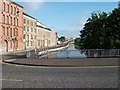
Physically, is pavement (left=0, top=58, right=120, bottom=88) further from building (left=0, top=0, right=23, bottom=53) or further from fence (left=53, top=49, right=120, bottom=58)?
building (left=0, top=0, right=23, bottom=53)

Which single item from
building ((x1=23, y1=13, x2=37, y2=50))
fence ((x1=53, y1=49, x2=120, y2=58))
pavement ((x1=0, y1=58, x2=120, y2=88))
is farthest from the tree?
building ((x1=23, y1=13, x2=37, y2=50))

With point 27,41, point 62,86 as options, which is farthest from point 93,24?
point 27,41

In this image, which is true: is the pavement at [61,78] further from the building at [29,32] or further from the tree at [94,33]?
the building at [29,32]

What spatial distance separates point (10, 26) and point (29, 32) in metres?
22.3

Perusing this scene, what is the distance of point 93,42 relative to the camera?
42188 mm

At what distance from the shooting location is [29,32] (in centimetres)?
9119

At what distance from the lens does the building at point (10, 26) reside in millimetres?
63478

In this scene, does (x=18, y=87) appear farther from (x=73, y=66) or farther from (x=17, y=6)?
(x=17, y=6)

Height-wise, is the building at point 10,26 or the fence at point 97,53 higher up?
the building at point 10,26

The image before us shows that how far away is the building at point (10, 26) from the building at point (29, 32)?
19.3 feet

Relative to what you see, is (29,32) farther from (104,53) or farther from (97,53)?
(104,53)

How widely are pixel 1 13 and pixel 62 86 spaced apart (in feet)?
178

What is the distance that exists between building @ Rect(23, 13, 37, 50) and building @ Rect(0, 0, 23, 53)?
589cm

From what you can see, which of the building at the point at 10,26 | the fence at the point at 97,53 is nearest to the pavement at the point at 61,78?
the fence at the point at 97,53
